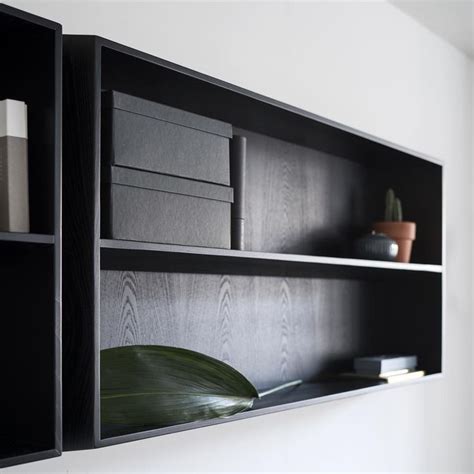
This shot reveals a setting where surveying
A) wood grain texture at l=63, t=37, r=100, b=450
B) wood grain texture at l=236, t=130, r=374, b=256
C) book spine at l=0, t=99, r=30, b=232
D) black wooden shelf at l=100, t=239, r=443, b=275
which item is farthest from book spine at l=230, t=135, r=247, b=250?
book spine at l=0, t=99, r=30, b=232

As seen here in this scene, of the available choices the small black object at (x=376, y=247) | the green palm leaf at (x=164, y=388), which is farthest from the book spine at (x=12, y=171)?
the small black object at (x=376, y=247)

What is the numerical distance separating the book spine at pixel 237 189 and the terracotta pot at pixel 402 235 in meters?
0.80

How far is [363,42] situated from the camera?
2543 mm

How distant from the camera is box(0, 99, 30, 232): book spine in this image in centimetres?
114

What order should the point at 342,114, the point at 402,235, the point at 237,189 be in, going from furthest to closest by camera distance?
the point at 342,114 → the point at 402,235 → the point at 237,189

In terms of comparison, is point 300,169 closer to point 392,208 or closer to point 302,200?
point 302,200

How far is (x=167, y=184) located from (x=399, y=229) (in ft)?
3.52

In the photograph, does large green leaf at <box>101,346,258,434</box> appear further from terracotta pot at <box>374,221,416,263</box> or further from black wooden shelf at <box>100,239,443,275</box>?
terracotta pot at <box>374,221,416,263</box>

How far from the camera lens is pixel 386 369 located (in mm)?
2180

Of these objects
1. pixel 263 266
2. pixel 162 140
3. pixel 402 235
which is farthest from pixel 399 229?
pixel 162 140

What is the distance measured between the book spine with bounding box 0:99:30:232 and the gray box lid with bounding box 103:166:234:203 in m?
0.20

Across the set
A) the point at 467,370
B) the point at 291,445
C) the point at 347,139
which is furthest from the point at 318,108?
the point at 467,370

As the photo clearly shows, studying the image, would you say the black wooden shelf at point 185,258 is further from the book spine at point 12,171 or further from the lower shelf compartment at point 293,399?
the lower shelf compartment at point 293,399

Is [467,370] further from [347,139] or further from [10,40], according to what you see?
[10,40]
